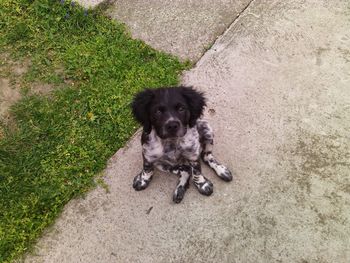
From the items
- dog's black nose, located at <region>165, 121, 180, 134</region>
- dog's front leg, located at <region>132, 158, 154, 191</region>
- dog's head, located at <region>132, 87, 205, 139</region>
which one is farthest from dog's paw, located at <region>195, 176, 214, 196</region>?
dog's black nose, located at <region>165, 121, 180, 134</region>

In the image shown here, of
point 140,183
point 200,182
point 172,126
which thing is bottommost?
point 140,183

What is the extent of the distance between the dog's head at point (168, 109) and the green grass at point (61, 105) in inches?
39.2

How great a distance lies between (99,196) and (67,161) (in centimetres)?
56

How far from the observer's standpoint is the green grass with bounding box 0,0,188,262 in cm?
383

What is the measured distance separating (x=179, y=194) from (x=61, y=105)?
70.8 inches

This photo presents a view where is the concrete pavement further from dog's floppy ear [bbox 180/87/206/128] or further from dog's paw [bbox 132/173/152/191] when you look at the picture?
dog's floppy ear [bbox 180/87/206/128]

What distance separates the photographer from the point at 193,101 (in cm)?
332

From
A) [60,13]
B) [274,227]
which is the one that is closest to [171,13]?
[60,13]

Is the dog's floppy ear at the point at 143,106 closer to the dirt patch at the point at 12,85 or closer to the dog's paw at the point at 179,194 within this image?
the dog's paw at the point at 179,194

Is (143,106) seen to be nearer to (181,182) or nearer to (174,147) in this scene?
(174,147)

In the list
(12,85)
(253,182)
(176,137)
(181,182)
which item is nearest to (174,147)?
(176,137)

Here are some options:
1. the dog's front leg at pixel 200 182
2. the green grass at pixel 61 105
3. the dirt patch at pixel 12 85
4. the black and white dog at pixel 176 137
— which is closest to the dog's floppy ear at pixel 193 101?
the black and white dog at pixel 176 137

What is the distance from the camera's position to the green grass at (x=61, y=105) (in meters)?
3.83

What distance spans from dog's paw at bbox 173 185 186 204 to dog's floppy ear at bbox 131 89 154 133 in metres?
0.72
